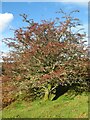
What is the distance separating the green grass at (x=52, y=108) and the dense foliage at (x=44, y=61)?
957 millimetres

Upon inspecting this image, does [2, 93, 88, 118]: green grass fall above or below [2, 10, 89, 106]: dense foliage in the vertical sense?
below

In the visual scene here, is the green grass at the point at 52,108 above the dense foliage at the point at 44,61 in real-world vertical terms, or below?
below

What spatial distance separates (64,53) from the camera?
1770cm

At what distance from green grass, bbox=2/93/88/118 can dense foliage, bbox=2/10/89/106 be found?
96 centimetres

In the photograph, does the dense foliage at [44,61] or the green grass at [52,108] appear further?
the dense foliage at [44,61]

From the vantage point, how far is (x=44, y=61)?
1772 cm

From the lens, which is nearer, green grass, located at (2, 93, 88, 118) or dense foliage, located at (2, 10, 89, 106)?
green grass, located at (2, 93, 88, 118)

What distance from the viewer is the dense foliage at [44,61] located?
682 inches

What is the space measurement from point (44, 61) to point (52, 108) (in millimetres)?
3582

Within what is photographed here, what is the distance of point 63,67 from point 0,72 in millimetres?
5107

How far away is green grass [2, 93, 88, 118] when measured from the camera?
1388 centimetres

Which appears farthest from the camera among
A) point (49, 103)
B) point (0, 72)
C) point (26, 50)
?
point (0, 72)

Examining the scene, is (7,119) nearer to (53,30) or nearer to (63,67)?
(63,67)

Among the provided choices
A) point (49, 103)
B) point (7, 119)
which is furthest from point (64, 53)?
point (7, 119)
